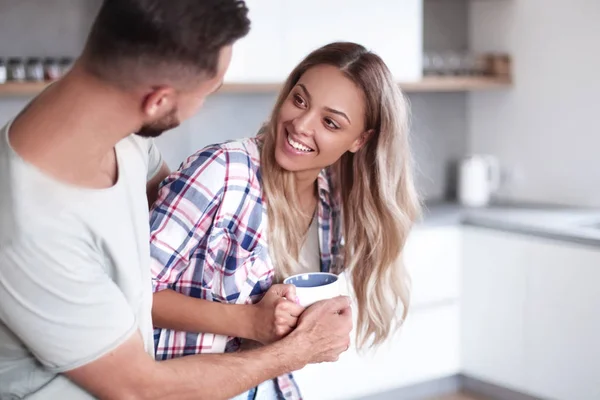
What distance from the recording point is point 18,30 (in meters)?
2.87

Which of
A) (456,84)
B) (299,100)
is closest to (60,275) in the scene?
(299,100)

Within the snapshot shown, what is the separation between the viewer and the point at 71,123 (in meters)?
1.11

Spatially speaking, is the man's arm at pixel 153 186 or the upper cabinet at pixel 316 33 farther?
the upper cabinet at pixel 316 33

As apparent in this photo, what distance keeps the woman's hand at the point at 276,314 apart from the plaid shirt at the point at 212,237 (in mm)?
107

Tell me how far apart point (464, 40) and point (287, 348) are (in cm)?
279

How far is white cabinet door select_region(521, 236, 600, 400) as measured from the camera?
2900mm

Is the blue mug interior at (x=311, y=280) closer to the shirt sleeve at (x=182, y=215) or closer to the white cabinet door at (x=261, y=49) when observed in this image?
the shirt sleeve at (x=182, y=215)

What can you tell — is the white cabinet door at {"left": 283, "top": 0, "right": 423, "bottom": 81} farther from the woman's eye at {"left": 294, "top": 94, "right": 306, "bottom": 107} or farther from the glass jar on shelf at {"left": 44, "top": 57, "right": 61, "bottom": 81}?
the woman's eye at {"left": 294, "top": 94, "right": 306, "bottom": 107}

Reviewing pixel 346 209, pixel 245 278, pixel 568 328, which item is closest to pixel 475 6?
pixel 568 328

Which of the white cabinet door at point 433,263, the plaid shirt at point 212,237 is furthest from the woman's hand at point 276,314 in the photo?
the white cabinet door at point 433,263

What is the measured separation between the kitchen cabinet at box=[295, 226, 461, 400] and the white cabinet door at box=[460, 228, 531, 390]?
0.05 metres

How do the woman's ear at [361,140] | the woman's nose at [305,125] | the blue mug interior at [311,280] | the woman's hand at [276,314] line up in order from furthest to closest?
the woman's ear at [361,140] < the woman's nose at [305,125] < the blue mug interior at [311,280] < the woman's hand at [276,314]

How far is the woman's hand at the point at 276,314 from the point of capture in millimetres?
1483

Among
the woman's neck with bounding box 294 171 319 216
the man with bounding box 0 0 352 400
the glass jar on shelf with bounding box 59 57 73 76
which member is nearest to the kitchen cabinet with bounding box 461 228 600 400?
the woman's neck with bounding box 294 171 319 216
